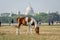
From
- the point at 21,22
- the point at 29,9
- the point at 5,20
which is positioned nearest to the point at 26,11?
the point at 29,9

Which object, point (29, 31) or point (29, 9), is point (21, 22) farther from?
point (29, 9)

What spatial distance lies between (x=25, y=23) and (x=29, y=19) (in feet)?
2.49

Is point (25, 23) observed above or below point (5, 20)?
above

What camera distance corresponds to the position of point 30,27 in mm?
22078

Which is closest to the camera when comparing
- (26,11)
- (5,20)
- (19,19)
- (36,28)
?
(36,28)

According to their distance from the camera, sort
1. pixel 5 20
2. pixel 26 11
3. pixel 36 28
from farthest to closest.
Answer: pixel 26 11
pixel 5 20
pixel 36 28

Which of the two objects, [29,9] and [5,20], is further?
[29,9]

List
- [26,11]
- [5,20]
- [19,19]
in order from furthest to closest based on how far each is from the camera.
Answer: [26,11]
[5,20]
[19,19]

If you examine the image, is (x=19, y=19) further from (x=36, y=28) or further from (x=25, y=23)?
(x=36, y=28)

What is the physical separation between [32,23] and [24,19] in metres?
0.83

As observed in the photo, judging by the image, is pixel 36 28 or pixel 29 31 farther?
pixel 29 31

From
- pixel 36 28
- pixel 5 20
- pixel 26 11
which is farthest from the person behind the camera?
pixel 26 11

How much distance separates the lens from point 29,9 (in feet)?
441

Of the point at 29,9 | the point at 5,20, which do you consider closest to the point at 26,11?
the point at 29,9
